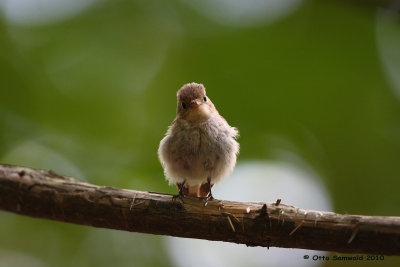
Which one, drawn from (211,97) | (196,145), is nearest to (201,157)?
(196,145)

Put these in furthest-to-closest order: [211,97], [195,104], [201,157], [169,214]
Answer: [211,97], [195,104], [201,157], [169,214]

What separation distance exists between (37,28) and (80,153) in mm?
1926

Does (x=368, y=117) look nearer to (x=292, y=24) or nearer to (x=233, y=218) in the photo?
(x=292, y=24)

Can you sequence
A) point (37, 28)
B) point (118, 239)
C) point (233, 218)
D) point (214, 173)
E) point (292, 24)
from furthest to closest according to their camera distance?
point (118, 239)
point (37, 28)
point (292, 24)
point (214, 173)
point (233, 218)

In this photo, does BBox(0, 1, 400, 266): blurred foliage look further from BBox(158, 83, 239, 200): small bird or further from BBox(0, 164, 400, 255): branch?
BBox(0, 164, 400, 255): branch

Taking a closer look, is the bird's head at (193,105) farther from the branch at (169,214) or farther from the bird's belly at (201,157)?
the branch at (169,214)

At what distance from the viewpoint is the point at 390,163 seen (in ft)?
18.7

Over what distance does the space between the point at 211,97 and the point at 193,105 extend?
3.23 feet

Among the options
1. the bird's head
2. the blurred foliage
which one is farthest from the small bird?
the blurred foliage

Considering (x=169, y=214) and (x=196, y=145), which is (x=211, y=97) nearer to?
(x=196, y=145)

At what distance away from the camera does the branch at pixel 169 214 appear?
300cm

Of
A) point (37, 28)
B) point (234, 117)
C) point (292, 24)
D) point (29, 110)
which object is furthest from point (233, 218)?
point (37, 28)

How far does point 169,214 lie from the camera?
10.9ft

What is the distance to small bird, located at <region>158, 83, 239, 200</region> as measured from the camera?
464 centimetres
